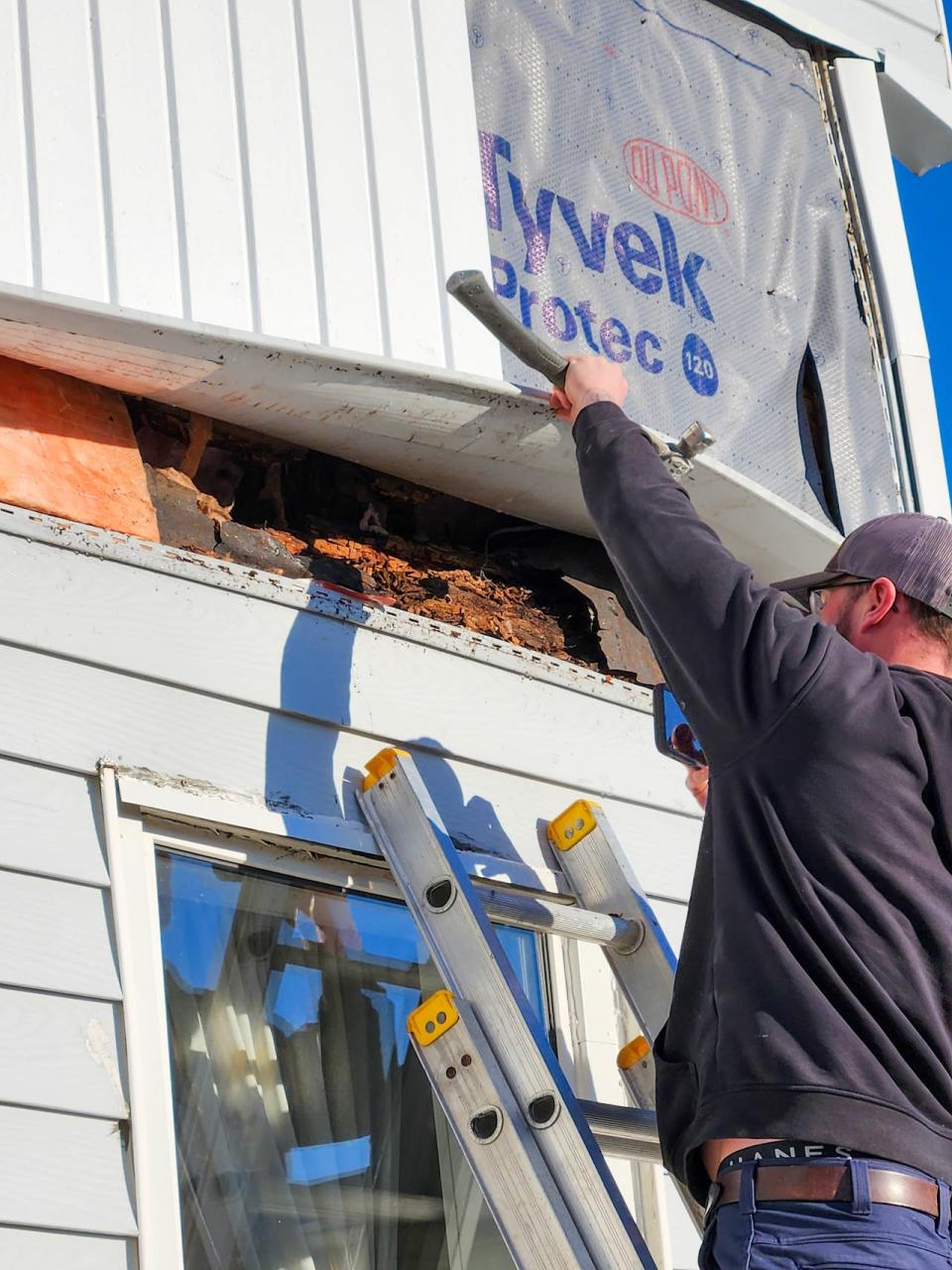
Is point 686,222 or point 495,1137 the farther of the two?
point 686,222

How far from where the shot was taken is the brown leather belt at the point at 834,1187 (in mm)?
2025

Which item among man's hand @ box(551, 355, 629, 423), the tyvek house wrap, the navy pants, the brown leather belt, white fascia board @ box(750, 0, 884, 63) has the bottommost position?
the navy pants

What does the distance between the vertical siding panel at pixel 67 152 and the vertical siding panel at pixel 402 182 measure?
2.14 feet

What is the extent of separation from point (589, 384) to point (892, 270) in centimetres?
225

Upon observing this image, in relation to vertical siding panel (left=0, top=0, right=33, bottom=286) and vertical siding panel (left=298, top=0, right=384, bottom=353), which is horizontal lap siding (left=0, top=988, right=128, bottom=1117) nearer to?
vertical siding panel (left=0, top=0, right=33, bottom=286)

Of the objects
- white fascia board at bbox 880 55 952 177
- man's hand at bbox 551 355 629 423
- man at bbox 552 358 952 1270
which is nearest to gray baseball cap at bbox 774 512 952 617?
man at bbox 552 358 952 1270

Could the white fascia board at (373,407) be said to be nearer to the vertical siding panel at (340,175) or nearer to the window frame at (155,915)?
the vertical siding panel at (340,175)

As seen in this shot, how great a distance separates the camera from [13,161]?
3.00m

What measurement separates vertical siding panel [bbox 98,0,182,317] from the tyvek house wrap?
803mm

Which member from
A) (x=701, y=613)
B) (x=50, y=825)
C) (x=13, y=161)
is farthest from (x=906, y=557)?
(x=13, y=161)

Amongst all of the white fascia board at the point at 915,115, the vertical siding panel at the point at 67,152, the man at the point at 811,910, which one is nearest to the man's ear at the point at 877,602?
the man at the point at 811,910

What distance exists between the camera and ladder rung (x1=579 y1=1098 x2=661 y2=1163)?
2.64 m

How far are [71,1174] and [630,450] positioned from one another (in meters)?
1.37

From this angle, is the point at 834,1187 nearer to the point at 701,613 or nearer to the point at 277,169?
the point at 701,613
